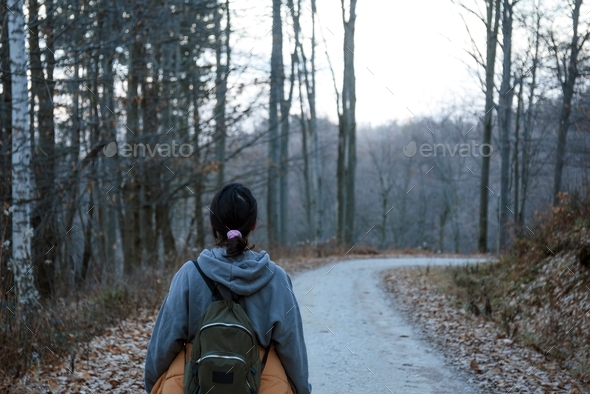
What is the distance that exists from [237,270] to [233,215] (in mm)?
251

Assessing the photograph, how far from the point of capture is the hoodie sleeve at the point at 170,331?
2762 mm

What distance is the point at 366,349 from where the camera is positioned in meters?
8.28

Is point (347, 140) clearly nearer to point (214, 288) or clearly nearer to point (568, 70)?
point (568, 70)

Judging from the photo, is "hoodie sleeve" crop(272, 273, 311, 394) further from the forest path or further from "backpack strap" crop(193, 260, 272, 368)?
the forest path

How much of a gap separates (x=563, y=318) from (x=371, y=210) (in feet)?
163

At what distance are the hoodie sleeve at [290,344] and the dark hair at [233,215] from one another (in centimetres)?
32

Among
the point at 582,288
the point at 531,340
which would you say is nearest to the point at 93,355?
the point at 531,340

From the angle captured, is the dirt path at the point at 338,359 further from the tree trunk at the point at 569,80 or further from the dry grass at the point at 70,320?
the tree trunk at the point at 569,80

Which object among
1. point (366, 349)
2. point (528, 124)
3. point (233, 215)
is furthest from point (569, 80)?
point (233, 215)

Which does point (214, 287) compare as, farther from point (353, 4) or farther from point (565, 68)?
point (353, 4)

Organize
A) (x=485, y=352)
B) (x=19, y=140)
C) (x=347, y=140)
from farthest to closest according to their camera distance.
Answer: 1. (x=347, y=140)
2. (x=19, y=140)
3. (x=485, y=352)

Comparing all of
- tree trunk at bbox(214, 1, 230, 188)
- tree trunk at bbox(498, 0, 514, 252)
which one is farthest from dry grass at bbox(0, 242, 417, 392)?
tree trunk at bbox(498, 0, 514, 252)

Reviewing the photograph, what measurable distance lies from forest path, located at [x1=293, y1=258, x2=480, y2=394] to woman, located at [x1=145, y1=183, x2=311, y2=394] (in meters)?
3.80

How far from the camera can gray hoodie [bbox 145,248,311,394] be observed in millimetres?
2768
